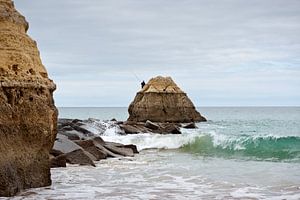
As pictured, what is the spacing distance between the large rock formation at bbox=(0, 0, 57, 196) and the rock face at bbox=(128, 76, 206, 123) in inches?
1497

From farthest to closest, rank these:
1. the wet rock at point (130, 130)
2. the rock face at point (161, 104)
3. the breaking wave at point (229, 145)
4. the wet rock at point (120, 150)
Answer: the rock face at point (161, 104) → the wet rock at point (130, 130) → the breaking wave at point (229, 145) → the wet rock at point (120, 150)

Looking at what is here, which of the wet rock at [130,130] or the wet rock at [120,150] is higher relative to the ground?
the wet rock at [130,130]

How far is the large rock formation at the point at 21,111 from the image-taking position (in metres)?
10.5

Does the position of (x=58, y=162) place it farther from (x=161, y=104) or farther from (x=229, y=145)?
(x=161, y=104)

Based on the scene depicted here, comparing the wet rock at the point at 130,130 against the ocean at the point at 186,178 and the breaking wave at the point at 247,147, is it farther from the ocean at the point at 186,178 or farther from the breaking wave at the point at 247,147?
the ocean at the point at 186,178

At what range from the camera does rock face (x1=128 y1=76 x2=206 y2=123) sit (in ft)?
164

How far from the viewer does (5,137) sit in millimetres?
10406

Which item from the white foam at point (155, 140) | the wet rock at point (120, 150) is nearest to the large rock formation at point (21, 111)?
the wet rock at point (120, 150)

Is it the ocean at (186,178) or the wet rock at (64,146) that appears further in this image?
the wet rock at (64,146)

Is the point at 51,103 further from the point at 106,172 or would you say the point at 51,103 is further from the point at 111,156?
the point at 111,156

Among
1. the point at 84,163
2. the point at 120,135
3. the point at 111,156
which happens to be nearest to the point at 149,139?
the point at 120,135

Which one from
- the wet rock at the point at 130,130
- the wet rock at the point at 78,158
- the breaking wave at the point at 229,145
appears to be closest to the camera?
the wet rock at the point at 78,158

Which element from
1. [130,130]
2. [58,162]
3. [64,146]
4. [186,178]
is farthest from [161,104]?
[186,178]

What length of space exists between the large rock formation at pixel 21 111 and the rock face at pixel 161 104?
125ft
